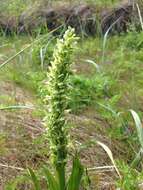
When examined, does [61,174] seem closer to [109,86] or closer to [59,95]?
[59,95]

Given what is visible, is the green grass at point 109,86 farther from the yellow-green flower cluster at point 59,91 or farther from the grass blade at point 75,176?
the yellow-green flower cluster at point 59,91

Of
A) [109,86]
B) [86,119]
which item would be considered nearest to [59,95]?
[86,119]

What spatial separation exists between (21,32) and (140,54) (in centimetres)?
228

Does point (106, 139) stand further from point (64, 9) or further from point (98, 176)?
point (64, 9)

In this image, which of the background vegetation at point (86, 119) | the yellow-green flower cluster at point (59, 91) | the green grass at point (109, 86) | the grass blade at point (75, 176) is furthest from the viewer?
the green grass at point (109, 86)

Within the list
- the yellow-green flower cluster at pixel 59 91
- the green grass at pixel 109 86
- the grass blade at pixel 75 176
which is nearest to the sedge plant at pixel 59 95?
the yellow-green flower cluster at pixel 59 91

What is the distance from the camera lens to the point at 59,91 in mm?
1447

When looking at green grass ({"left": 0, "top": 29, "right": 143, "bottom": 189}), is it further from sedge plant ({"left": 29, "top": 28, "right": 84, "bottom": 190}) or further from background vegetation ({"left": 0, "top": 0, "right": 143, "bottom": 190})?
sedge plant ({"left": 29, "top": 28, "right": 84, "bottom": 190})

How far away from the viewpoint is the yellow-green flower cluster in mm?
1427

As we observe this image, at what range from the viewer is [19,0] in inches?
297

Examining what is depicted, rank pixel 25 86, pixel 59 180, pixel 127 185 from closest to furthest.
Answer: pixel 59 180, pixel 127 185, pixel 25 86

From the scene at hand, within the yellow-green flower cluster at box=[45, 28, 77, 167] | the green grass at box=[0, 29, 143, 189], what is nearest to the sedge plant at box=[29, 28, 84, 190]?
the yellow-green flower cluster at box=[45, 28, 77, 167]

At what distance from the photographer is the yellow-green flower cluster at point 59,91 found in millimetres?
1427

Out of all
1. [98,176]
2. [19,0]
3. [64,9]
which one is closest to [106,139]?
[98,176]
